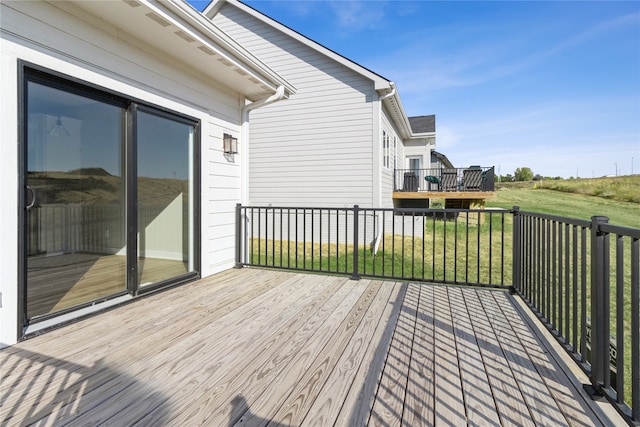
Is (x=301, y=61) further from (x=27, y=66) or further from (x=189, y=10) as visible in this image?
(x=27, y=66)

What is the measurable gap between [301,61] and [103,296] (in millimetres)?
7177

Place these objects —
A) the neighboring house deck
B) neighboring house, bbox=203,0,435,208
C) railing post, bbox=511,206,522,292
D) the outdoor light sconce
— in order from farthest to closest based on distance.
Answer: the neighboring house deck, neighboring house, bbox=203,0,435,208, the outdoor light sconce, railing post, bbox=511,206,522,292

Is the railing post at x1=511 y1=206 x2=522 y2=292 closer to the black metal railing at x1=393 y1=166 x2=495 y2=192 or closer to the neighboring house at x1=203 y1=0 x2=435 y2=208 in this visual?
the neighboring house at x1=203 y1=0 x2=435 y2=208

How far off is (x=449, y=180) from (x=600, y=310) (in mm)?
10175

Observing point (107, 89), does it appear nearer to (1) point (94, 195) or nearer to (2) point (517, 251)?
(1) point (94, 195)

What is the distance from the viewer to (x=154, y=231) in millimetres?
3105

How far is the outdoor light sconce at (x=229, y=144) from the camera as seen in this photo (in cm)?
402

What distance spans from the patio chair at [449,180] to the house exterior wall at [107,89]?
8664 mm

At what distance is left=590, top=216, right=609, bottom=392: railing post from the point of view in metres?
1.43

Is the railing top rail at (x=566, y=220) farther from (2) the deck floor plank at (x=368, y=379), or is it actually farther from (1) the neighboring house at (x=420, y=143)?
(1) the neighboring house at (x=420, y=143)

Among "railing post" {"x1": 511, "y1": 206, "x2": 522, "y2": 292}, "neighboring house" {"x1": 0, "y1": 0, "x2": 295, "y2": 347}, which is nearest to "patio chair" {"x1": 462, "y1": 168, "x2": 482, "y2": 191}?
"railing post" {"x1": 511, "y1": 206, "x2": 522, "y2": 292}

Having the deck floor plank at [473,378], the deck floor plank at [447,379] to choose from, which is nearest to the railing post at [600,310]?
the deck floor plank at [473,378]

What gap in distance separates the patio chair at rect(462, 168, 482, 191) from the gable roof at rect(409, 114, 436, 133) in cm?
331

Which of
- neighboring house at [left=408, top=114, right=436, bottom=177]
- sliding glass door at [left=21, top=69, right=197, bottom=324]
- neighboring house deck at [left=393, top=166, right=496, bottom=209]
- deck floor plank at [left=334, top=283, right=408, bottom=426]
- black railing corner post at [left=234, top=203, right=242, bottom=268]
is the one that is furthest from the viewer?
neighboring house at [left=408, top=114, right=436, bottom=177]
